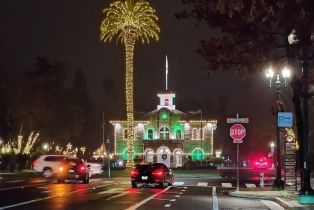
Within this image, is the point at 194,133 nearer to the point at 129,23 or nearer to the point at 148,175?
the point at 129,23

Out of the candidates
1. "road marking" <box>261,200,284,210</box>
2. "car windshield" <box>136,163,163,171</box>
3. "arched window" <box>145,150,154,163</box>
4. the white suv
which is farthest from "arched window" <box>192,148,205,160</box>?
"road marking" <box>261,200,284,210</box>

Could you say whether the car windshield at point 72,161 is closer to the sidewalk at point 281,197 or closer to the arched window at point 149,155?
the sidewalk at point 281,197

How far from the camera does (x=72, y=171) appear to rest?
4412cm

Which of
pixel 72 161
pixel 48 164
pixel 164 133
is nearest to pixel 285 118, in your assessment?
pixel 72 161

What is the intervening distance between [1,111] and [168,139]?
33.4 m

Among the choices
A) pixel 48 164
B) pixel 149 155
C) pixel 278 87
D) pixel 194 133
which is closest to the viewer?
pixel 278 87

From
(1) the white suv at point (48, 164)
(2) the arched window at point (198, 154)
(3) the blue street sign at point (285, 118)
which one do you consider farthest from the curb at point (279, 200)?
(2) the arched window at point (198, 154)

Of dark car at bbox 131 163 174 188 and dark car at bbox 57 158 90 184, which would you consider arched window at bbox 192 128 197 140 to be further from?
dark car at bbox 131 163 174 188

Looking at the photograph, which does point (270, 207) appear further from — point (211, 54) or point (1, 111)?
point (1, 111)

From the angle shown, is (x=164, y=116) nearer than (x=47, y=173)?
No

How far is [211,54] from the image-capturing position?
2561 cm

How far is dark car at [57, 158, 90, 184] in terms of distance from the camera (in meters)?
44.0

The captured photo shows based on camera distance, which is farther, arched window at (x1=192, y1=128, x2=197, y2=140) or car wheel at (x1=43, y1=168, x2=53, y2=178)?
arched window at (x1=192, y1=128, x2=197, y2=140)

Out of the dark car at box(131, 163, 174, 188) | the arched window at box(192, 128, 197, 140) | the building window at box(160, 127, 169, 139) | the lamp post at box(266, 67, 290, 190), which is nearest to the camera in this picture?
the lamp post at box(266, 67, 290, 190)
